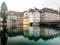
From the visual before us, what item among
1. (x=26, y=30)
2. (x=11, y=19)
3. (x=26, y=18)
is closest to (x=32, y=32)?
(x=26, y=30)

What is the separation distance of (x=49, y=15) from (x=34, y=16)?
0.71 feet

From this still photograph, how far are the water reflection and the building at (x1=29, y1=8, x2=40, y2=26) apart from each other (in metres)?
0.07

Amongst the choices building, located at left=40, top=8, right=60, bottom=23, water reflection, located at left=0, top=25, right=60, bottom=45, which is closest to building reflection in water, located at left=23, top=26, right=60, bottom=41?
water reflection, located at left=0, top=25, right=60, bottom=45

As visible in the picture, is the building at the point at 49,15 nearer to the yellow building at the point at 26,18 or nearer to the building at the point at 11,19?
the yellow building at the point at 26,18

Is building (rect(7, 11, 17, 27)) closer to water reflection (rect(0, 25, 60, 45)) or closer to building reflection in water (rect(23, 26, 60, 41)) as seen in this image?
water reflection (rect(0, 25, 60, 45))

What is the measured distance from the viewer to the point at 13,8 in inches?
76.6

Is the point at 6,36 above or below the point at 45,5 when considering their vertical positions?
below

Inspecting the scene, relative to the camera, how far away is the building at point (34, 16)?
1.97 meters

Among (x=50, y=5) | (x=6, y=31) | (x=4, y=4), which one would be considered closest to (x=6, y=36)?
(x=6, y=31)

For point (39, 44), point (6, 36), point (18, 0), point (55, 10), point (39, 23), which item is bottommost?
point (39, 44)

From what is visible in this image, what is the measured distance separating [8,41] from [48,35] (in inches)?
22.0

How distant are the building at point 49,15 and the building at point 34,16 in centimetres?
6

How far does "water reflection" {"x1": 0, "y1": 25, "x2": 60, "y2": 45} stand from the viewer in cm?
192

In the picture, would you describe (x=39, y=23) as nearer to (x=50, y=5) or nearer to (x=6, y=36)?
(x=50, y=5)
